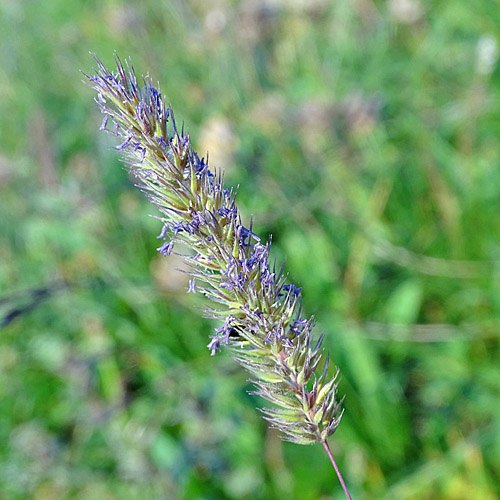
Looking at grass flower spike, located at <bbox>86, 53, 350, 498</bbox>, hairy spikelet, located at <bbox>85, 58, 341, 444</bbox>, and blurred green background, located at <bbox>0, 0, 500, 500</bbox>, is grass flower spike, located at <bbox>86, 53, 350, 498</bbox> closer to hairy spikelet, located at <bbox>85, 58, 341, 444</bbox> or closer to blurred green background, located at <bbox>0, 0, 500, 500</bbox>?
hairy spikelet, located at <bbox>85, 58, 341, 444</bbox>

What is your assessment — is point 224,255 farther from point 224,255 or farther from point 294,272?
point 294,272

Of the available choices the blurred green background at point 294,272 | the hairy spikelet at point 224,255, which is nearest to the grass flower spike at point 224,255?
the hairy spikelet at point 224,255

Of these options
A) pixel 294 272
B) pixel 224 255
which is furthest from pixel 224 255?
pixel 294 272

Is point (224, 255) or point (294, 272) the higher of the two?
point (224, 255)

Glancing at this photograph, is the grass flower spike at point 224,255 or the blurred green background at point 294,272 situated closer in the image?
the grass flower spike at point 224,255

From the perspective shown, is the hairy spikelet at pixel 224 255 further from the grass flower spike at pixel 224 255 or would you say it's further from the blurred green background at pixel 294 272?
the blurred green background at pixel 294 272

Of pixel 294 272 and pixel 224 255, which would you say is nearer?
pixel 224 255
